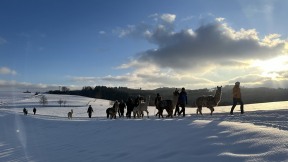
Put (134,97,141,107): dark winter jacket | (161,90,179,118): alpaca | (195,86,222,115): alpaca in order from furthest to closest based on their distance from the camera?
(134,97,141,107): dark winter jacket
(161,90,179,118): alpaca
(195,86,222,115): alpaca

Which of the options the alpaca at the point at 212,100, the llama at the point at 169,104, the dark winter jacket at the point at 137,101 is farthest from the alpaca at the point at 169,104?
the dark winter jacket at the point at 137,101

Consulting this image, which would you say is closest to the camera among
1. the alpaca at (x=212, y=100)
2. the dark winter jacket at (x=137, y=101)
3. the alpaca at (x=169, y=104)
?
the alpaca at (x=212, y=100)

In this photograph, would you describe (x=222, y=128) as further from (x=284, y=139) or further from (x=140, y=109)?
(x=140, y=109)

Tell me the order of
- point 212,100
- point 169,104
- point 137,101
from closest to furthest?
point 212,100 < point 169,104 < point 137,101

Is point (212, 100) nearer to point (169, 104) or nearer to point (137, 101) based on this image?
point (169, 104)

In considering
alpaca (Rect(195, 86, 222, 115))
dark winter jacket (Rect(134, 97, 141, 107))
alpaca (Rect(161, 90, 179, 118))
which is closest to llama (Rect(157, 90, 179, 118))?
alpaca (Rect(161, 90, 179, 118))

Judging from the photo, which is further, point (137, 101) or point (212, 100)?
point (137, 101)

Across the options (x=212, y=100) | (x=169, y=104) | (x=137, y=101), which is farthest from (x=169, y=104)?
(x=137, y=101)

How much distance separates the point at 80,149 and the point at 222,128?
16.7 feet

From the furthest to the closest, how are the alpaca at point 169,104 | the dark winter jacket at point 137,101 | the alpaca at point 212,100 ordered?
the dark winter jacket at point 137,101
the alpaca at point 169,104
the alpaca at point 212,100

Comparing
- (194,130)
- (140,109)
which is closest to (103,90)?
(140,109)

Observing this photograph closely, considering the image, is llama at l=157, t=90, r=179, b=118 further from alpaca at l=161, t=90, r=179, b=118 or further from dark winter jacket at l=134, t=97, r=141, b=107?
dark winter jacket at l=134, t=97, r=141, b=107

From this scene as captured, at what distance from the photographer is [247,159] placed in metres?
3.40

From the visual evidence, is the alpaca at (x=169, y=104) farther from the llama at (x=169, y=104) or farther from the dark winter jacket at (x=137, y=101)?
the dark winter jacket at (x=137, y=101)
